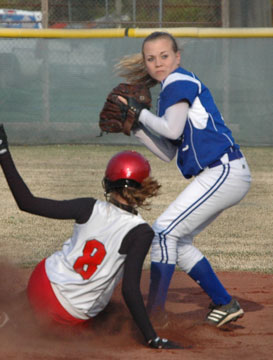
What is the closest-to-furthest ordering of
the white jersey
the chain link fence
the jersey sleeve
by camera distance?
the white jersey < the jersey sleeve < the chain link fence

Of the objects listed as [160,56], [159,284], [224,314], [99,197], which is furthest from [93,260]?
[99,197]

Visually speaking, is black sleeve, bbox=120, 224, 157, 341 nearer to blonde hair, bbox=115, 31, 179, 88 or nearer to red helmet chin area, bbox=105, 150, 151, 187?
red helmet chin area, bbox=105, 150, 151, 187

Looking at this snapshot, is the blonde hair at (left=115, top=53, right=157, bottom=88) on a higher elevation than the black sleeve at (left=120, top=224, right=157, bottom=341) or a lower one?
higher

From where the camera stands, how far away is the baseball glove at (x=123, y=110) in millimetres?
4059

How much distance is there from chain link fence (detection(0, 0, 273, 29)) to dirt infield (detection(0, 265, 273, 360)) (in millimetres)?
9648

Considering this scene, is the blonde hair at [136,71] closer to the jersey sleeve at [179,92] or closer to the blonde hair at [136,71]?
the blonde hair at [136,71]

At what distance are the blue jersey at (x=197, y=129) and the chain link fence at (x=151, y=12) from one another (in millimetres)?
9800

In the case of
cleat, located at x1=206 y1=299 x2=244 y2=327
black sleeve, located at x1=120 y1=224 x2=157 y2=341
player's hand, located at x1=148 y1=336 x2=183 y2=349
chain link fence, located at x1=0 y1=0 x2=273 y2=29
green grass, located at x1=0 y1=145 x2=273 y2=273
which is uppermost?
chain link fence, located at x1=0 y1=0 x2=273 y2=29

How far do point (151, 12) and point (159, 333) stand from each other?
14.1 meters

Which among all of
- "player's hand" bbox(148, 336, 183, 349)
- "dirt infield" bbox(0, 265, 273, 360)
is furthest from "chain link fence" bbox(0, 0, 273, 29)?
"player's hand" bbox(148, 336, 183, 349)

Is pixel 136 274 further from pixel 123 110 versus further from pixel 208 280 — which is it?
pixel 123 110

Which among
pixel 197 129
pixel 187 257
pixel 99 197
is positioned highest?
pixel 197 129

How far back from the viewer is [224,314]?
4102 millimetres

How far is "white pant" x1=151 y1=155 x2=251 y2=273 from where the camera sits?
396cm
